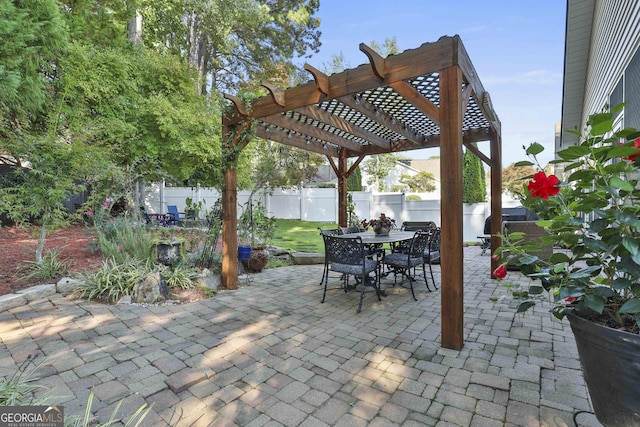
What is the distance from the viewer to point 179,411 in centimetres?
181

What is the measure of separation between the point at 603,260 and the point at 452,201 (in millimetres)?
1231

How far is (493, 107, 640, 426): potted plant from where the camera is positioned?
4.01 ft

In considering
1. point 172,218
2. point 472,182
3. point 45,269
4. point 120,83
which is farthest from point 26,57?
point 472,182

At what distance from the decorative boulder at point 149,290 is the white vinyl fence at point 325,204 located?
247 inches

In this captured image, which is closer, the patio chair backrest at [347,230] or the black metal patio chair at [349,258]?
the black metal patio chair at [349,258]

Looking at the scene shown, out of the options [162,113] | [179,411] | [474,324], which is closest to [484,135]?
[474,324]

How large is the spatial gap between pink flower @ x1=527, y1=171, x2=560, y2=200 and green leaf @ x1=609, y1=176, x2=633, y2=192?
26 centimetres

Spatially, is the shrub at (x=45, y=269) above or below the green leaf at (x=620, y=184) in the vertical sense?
below

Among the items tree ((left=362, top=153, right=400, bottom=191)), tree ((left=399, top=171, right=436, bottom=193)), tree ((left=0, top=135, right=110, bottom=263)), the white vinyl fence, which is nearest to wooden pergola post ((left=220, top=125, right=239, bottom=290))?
tree ((left=0, top=135, right=110, bottom=263))

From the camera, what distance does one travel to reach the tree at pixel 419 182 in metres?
22.9

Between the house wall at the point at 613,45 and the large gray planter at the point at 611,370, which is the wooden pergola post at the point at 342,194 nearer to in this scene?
the house wall at the point at 613,45

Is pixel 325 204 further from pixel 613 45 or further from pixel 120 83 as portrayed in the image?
pixel 613 45

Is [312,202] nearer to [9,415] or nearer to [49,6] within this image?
[49,6]

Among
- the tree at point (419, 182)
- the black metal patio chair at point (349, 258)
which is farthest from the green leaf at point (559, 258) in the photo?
the tree at point (419, 182)
